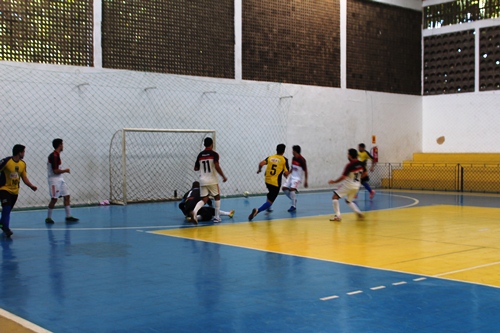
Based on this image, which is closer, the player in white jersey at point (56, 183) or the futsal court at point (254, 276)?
the futsal court at point (254, 276)

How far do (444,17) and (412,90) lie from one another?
3.90 m

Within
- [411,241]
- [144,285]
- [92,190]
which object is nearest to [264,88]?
[92,190]

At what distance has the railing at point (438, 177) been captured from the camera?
2645 cm

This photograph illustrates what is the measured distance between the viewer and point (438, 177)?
1103 inches

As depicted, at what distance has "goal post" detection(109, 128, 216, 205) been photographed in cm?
2098

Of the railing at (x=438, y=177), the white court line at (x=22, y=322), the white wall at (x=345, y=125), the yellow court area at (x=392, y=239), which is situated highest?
the white wall at (x=345, y=125)

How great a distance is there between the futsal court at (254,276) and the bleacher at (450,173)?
1224 cm

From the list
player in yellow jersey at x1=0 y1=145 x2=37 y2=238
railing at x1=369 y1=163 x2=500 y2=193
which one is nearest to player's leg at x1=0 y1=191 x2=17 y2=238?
player in yellow jersey at x1=0 y1=145 x2=37 y2=238

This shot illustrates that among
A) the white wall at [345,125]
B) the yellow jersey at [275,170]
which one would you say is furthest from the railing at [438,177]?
the yellow jersey at [275,170]

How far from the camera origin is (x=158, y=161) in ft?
72.6

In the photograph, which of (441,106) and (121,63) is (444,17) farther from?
(121,63)

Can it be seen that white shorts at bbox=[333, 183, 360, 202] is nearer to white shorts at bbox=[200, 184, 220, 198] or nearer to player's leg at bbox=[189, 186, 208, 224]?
white shorts at bbox=[200, 184, 220, 198]

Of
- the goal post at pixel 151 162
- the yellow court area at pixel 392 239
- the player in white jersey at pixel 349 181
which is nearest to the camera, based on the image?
the yellow court area at pixel 392 239

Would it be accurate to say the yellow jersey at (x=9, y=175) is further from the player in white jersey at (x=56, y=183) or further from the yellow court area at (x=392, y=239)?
the yellow court area at (x=392, y=239)
